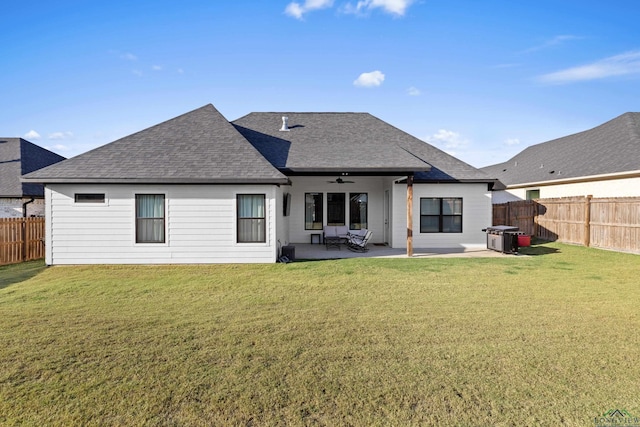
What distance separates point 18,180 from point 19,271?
8352 mm

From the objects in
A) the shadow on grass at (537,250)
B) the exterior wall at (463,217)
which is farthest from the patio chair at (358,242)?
the shadow on grass at (537,250)

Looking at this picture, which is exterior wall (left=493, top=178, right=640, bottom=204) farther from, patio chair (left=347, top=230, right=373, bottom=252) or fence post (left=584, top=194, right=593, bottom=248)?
patio chair (left=347, top=230, right=373, bottom=252)

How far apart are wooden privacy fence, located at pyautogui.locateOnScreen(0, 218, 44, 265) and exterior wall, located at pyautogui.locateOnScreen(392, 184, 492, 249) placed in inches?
512

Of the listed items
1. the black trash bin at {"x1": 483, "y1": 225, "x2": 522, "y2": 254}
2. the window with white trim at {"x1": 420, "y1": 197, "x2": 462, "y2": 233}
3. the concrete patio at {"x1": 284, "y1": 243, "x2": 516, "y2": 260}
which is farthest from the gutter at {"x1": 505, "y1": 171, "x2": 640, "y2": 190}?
the window with white trim at {"x1": 420, "y1": 197, "x2": 462, "y2": 233}

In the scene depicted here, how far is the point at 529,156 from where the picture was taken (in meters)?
25.2

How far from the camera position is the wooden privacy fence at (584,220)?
12547 mm

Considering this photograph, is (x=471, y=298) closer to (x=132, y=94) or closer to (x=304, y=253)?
(x=304, y=253)

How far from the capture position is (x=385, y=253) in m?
12.7

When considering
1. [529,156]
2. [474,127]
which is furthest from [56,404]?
[529,156]

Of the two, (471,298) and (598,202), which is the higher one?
(598,202)

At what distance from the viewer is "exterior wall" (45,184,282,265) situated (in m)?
10.6

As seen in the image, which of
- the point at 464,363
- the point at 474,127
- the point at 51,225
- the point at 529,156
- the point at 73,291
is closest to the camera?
the point at 464,363

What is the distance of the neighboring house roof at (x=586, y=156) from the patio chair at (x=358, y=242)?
37.3 feet

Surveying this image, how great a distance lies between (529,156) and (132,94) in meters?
25.2
